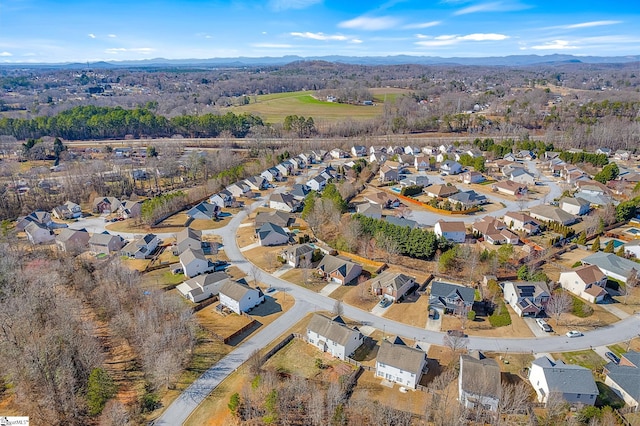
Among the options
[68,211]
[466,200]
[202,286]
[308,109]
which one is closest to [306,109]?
[308,109]

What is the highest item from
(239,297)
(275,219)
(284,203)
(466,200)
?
(466,200)

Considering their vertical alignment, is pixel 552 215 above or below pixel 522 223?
above

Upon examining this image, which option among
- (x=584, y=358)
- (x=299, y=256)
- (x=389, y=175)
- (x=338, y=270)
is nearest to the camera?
(x=584, y=358)

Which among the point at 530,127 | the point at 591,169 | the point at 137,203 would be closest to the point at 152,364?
the point at 137,203

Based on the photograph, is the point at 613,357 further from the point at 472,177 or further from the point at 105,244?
the point at 105,244

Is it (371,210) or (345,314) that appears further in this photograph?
(371,210)

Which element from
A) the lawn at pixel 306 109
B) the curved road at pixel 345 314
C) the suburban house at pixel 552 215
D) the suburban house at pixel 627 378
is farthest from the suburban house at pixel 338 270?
the lawn at pixel 306 109

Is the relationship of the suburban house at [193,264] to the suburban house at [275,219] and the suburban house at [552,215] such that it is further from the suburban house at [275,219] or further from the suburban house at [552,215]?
the suburban house at [552,215]

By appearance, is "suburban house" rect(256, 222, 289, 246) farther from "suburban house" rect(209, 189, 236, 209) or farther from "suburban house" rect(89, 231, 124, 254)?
"suburban house" rect(89, 231, 124, 254)

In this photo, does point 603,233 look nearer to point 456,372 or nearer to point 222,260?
point 456,372
